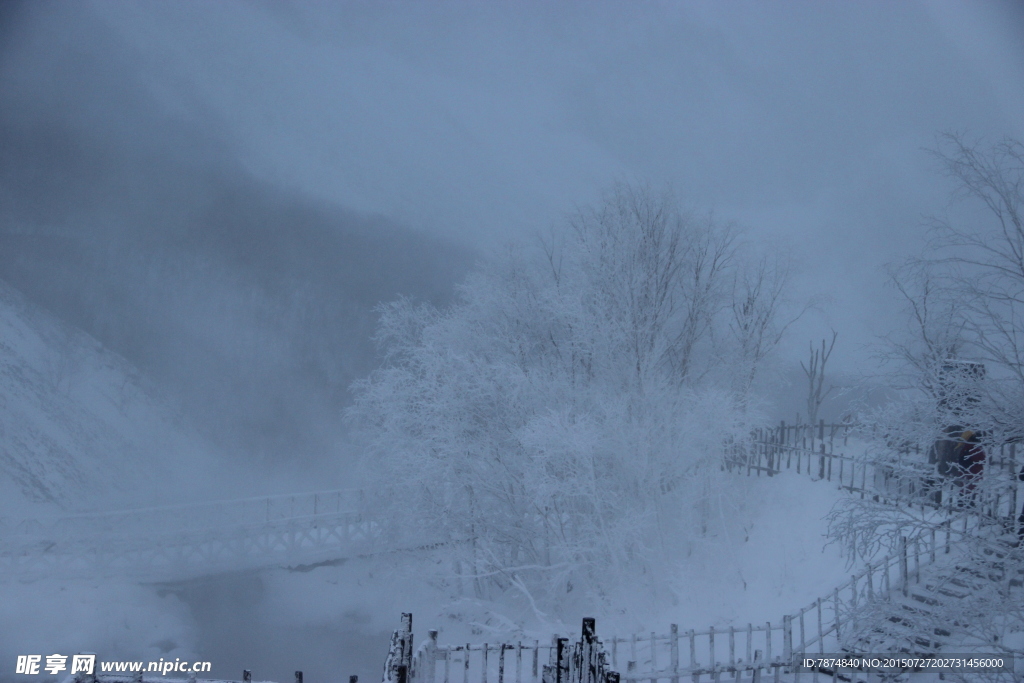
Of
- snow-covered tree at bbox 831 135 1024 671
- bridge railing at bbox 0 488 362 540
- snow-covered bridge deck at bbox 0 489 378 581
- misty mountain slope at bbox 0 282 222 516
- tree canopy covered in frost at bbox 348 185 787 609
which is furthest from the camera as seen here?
misty mountain slope at bbox 0 282 222 516

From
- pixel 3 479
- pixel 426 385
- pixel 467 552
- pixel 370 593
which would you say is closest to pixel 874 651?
pixel 467 552

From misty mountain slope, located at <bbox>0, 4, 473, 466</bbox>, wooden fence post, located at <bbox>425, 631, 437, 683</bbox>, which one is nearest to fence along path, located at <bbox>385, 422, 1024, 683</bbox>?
wooden fence post, located at <bbox>425, 631, 437, 683</bbox>

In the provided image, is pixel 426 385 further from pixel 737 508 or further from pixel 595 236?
pixel 737 508

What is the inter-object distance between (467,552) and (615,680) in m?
7.15

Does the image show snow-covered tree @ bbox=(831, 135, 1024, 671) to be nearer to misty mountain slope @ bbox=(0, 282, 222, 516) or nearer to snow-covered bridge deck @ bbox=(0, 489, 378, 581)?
snow-covered bridge deck @ bbox=(0, 489, 378, 581)

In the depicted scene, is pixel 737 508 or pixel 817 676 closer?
pixel 817 676

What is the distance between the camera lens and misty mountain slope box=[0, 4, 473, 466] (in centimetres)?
1434

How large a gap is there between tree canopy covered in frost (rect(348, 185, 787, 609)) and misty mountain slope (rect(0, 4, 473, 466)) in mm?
6227

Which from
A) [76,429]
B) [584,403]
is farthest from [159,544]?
[584,403]

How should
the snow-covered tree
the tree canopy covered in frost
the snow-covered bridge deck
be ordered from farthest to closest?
the snow-covered bridge deck
the tree canopy covered in frost
the snow-covered tree

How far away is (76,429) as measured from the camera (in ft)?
42.7

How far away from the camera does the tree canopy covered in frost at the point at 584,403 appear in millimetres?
8570

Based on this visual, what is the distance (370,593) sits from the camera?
11039mm

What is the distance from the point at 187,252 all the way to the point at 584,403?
42.1 feet
